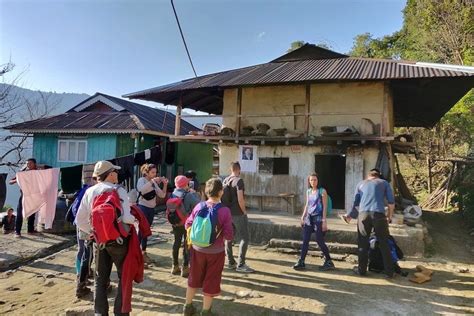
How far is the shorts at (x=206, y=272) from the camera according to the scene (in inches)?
154

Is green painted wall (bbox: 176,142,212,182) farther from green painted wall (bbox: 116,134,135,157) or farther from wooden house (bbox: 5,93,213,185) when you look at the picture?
green painted wall (bbox: 116,134,135,157)

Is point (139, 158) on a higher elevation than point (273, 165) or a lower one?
higher

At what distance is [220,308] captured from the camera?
450cm

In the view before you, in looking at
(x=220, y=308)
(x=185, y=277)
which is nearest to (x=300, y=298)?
(x=220, y=308)

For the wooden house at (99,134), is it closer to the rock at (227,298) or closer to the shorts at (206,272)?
the rock at (227,298)

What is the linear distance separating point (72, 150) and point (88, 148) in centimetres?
95

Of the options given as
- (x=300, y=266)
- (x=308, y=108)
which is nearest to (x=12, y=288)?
(x=300, y=266)

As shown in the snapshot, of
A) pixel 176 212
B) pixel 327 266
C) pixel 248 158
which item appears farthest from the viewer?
pixel 248 158

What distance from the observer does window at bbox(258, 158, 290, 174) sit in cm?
1077

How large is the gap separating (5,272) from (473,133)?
18478 mm

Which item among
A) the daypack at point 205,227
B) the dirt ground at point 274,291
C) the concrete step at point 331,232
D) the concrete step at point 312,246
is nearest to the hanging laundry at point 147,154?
the concrete step at point 331,232

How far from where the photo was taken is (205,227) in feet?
12.9

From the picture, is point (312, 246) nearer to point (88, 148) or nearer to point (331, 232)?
point (331, 232)

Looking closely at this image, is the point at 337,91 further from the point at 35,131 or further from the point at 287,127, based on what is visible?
the point at 35,131
